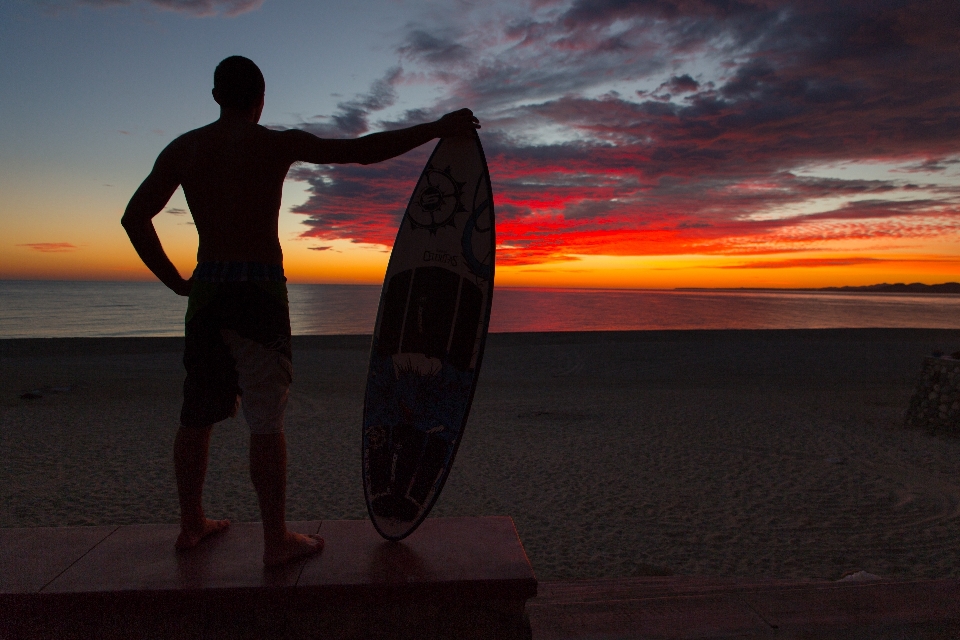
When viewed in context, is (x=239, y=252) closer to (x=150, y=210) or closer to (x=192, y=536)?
(x=150, y=210)

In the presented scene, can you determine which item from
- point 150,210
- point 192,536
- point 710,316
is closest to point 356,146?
point 150,210

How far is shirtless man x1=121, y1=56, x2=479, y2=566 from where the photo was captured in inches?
82.7

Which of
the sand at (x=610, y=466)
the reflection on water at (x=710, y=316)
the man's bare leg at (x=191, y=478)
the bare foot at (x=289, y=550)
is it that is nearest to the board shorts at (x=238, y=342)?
the man's bare leg at (x=191, y=478)

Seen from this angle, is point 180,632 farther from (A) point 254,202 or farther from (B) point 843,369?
(B) point 843,369

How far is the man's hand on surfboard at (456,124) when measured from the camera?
233 centimetres

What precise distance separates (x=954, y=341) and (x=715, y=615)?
21.9m

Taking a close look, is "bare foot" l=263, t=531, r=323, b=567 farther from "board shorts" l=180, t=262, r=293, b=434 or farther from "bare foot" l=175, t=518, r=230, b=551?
"board shorts" l=180, t=262, r=293, b=434

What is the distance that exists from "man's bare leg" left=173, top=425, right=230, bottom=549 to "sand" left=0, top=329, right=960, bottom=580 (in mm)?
2023

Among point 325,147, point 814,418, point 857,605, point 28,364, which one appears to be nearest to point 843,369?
point 814,418

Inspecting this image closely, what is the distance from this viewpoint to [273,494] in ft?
7.22

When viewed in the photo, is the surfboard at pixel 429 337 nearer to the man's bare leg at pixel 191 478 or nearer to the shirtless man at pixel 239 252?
the shirtless man at pixel 239 252

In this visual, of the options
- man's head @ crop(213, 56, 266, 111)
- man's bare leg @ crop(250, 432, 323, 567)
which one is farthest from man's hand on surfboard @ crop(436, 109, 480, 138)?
man's bare leg @ crop(250, 432, 323, 567)

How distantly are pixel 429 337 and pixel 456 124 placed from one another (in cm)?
98

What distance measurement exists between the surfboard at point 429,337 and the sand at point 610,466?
4.54ft
